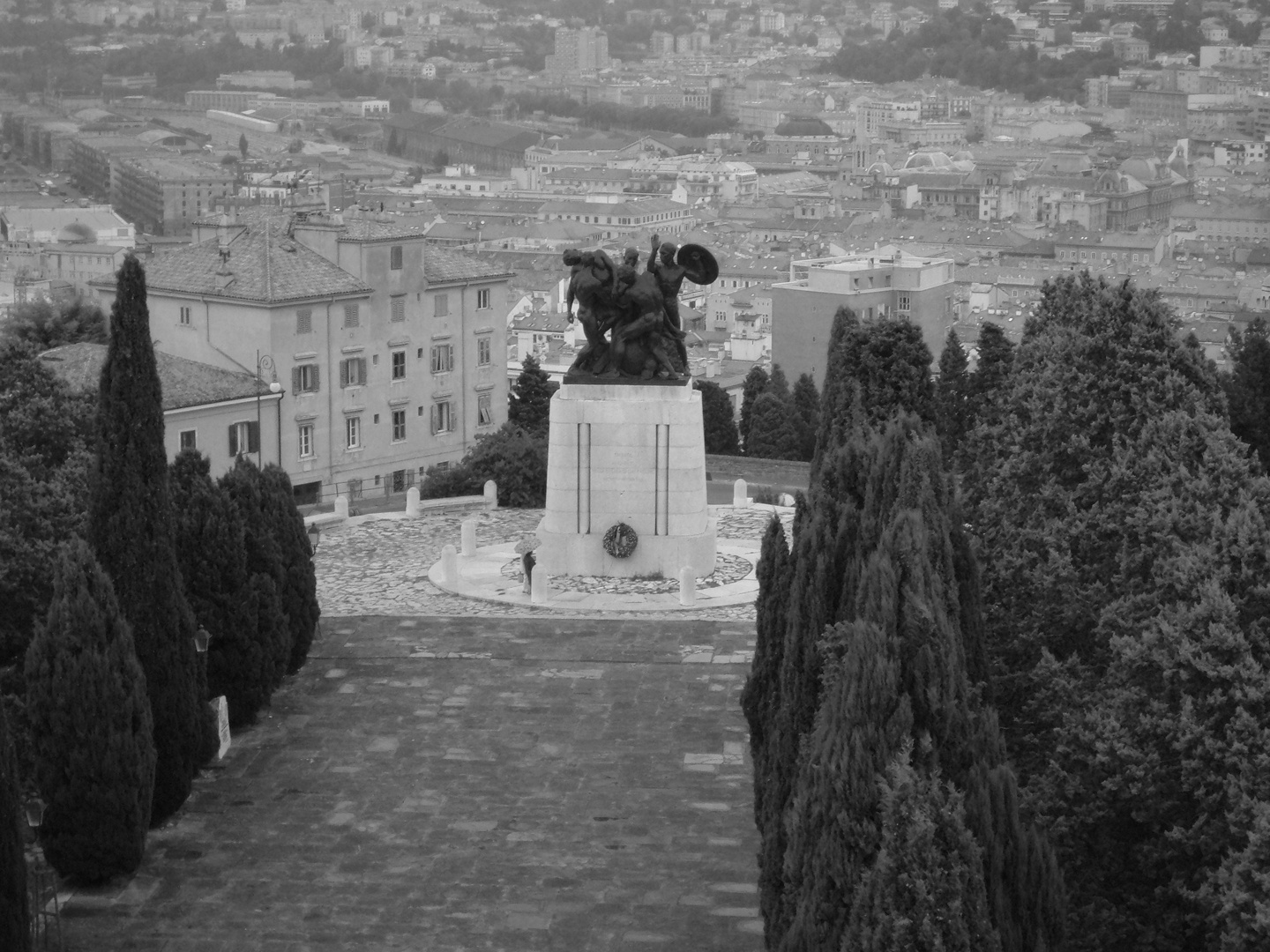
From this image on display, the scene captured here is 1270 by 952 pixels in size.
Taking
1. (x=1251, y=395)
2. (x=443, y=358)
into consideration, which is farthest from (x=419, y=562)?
(x=443, y=358)

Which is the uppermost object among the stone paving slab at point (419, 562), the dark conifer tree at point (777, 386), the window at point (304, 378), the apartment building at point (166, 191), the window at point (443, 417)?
the window at point (304, 378)

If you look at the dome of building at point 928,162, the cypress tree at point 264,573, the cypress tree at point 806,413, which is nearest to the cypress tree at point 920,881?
the cypress tree at point 264,573

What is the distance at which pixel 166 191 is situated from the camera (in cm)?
13238

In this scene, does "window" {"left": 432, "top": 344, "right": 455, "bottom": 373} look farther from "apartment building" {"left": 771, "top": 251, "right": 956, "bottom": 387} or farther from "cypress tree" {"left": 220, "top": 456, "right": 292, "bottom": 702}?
"cypress tree" {"left": 220, "top": 456, "right": 292, "bottom": 702}

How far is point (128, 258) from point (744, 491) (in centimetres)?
1388

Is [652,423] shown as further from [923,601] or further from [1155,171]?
[1155,171]

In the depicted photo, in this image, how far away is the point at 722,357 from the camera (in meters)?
75.4

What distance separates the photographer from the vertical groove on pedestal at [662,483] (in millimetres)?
23859

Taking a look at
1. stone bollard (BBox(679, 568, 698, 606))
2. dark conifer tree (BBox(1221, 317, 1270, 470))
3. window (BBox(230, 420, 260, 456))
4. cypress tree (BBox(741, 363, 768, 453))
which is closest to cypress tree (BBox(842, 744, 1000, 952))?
stone bollard (BBox(679, 568, 698, 606))

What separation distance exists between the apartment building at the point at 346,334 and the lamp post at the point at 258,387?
38 millimetres

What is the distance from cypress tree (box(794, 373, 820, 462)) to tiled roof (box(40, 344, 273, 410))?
1001 cm

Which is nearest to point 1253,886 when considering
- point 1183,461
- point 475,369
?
point 1183,461

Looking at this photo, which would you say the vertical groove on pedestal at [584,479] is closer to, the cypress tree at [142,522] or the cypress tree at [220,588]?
the cypress tree at [220,588]

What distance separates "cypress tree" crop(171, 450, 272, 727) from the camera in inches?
721
